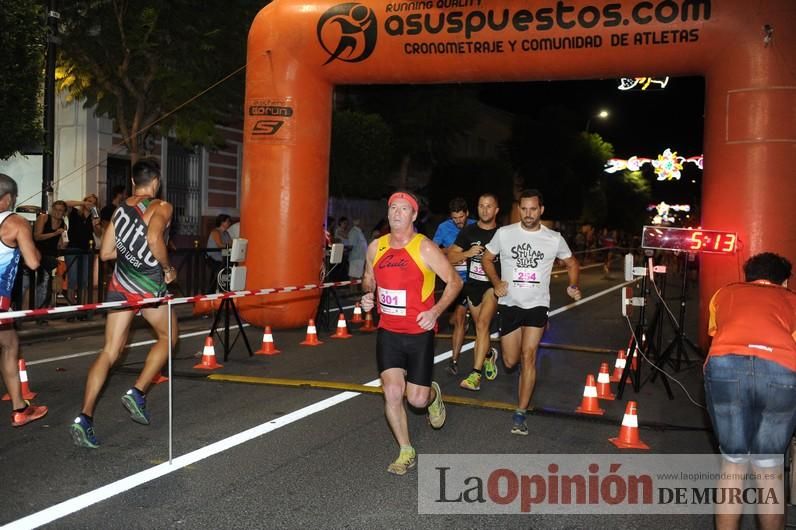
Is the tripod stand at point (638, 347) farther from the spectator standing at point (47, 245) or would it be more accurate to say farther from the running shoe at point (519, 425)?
the spectator standing at point (47, 245)

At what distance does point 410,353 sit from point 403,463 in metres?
0.73

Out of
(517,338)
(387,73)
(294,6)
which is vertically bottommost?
(517,338)

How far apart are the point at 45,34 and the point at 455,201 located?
7.04 metres

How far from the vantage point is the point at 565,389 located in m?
8.73

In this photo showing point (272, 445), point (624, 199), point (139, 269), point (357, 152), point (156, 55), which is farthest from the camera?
point (624, 199)

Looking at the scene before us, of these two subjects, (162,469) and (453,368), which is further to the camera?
(453,368)

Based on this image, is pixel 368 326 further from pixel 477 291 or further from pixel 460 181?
pixel 460 181

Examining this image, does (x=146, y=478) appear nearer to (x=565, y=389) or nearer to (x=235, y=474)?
(x=235, y=474)

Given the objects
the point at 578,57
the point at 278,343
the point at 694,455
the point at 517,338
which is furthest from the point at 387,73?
the point at 694,455

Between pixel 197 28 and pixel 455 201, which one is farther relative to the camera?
pixel 197 28

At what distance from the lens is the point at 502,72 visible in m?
11.7

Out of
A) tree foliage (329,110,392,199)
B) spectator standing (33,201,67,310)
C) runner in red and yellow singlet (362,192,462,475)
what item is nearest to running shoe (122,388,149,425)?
runner in red and yellow singlet (362,192,462,475)

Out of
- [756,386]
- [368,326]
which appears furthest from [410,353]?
[368,326]

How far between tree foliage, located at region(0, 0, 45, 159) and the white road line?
23.0 feet
